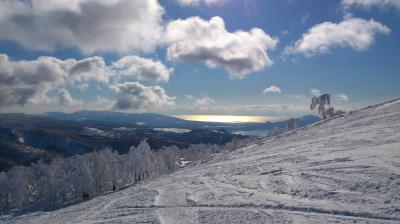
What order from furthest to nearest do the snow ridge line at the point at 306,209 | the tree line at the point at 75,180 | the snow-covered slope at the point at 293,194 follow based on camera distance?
the tree line at the point at 75,180
the snow-covered slope at the point at 293,194
the snow ridge line at the point at 306,209

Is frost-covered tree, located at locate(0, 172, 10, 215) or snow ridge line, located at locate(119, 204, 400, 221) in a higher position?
snow ridge line, located at locate(119, 204, 400, 221)

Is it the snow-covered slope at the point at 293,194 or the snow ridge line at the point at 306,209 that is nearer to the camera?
the snow ridge line at the point at 306,209

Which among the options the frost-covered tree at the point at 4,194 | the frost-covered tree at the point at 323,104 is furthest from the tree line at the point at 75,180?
the frost-covered tree at the point at 323,104

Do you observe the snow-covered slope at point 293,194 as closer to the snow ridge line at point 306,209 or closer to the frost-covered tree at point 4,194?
the snow ridge line at point 306,209

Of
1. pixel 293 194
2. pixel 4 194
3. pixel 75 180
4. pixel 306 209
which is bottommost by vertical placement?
pixel 4 194

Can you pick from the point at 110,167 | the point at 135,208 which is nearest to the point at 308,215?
the point at 135,208

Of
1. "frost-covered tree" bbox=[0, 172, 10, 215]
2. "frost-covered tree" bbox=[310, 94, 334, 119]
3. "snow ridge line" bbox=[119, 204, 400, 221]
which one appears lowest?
"frost-covered tree" bbox=[0, 172, 10, 215]

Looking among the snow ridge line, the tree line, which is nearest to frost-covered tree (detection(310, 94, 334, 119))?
the tree line

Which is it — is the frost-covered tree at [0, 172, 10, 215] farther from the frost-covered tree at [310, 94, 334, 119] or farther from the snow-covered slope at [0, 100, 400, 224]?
the frost-covered tree at [310, 94, 334, 119]

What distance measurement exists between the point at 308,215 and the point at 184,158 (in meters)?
157

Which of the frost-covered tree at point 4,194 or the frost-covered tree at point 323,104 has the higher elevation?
the frost-covered tree at point 323,104

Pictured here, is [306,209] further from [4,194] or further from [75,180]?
[4,194]

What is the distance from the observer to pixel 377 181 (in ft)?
104

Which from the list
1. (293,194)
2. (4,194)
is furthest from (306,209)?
(4,194)
